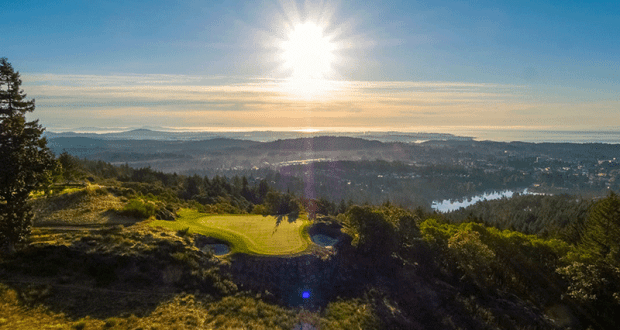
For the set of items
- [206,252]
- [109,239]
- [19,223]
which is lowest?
[206,252]

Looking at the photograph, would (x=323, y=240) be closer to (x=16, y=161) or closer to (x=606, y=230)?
(x=16, y=161)

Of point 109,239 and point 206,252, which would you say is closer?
point 109,239

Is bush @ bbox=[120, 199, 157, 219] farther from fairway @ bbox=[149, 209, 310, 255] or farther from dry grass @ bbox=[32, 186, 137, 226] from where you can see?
fairway @ bbox=[149, 209, 310, 255]

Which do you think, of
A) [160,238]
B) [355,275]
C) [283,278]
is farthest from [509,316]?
[160,238]

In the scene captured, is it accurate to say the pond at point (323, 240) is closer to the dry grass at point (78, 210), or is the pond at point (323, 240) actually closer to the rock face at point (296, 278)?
the rock face at point (296, 278)

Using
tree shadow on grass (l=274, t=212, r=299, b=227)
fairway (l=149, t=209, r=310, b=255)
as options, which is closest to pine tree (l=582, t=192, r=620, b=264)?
fairway (l=149, t=209, r=310, b=255)

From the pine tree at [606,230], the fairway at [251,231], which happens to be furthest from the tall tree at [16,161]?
the pine tree at [606,230]

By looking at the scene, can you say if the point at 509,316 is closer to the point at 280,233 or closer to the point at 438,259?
the point at 438,259

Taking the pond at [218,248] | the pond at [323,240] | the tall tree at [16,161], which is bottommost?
the pond at [323,240]
